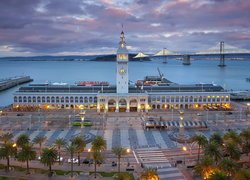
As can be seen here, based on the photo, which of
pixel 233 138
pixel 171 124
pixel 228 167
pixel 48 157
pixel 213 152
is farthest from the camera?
pixel 171 124

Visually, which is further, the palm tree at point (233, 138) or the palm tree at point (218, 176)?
the palm tree at point (233, 138)

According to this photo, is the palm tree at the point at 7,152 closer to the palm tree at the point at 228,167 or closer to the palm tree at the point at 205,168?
the palm tree at the point at 205,168

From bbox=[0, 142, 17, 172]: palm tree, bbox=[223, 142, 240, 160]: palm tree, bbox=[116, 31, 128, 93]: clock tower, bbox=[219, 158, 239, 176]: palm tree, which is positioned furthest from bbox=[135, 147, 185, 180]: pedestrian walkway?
bbox=[116, 31, 128, 93]: clock tower

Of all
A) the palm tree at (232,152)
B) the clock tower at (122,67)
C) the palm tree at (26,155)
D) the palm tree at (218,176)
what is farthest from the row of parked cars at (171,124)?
the palm tree at (218,176)

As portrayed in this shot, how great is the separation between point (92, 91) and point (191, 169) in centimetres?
5738

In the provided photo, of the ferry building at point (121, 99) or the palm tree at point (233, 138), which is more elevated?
the ferry building at point (121, 99)

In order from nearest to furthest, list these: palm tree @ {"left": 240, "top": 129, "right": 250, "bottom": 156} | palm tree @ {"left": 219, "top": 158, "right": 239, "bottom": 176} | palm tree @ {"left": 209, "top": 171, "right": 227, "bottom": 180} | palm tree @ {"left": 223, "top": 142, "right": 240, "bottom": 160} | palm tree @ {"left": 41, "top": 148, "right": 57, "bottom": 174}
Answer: palm tree @ {"left": 209, "top": 171, "right": 227, "bottom": 180} → palm tree @ {"left": 219, "top": 158, "right": 239, "bottom": 176} → palm tree @ {"left": 41, "top": 148, "right": 57, "bottom": 174} → palm tree @ {"left": 223, "top": 142, "right": 240, "bottom": 160} → palm tree @ {"left": 240, "top": 129, "right": 250, "bottom": 156}

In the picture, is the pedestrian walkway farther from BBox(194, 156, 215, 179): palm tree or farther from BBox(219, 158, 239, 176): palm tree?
BBox(219, 158, 239, 176): palm tree

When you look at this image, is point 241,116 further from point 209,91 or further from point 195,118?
point 209,91

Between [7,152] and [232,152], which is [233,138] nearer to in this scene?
[232,152]

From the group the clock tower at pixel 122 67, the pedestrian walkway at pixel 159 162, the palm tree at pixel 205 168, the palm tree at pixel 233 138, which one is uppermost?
the clock tower at pixel 122 67

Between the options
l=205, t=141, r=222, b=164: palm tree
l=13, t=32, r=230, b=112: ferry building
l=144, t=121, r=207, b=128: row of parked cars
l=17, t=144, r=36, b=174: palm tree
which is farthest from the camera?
l=13, t=32, r=230, b=112: ferry building

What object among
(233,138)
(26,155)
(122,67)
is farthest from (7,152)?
(122,67)

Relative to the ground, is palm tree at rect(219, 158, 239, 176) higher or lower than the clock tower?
lower
